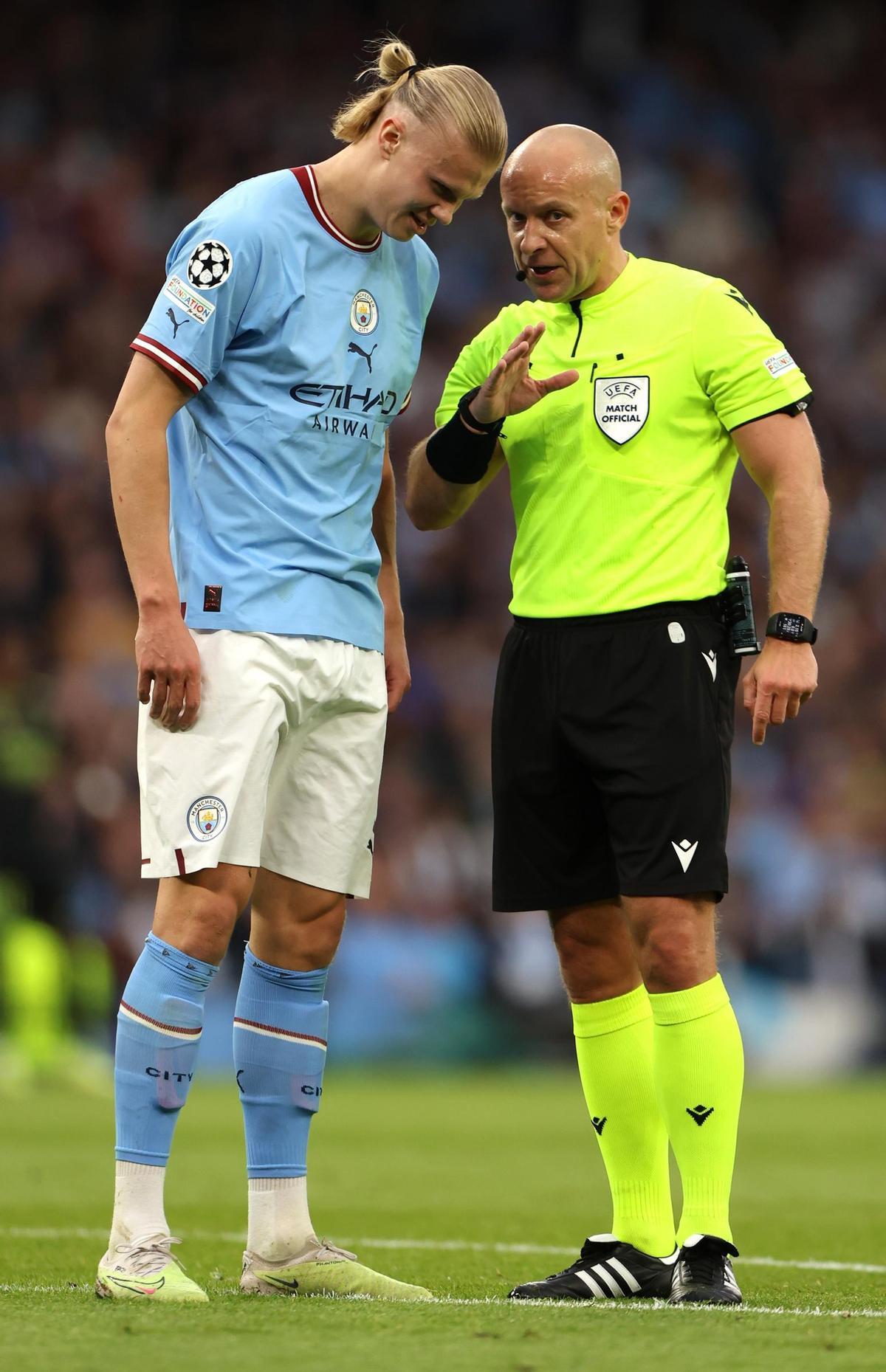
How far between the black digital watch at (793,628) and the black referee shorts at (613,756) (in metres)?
0.15

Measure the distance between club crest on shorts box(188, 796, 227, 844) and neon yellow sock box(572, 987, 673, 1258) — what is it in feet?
3.12

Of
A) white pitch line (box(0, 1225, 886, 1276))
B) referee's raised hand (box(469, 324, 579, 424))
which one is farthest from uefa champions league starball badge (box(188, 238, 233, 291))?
white pitch line (box(0, 1225, 886, 1276))

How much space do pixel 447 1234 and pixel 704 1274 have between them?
1.77 meters

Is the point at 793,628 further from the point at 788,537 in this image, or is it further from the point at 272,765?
the point at 272,765

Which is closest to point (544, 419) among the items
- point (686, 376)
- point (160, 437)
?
point (686, 376)

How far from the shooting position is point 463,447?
4191 millimetres

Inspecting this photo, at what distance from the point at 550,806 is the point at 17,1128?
5343 millimetres

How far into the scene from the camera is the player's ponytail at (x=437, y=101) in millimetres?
3832

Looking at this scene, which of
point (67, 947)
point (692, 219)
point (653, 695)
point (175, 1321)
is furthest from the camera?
point (692, 219)

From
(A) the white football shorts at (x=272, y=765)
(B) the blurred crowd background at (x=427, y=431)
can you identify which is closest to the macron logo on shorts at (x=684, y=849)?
(A) the white football shorts at (x=272, y=765)

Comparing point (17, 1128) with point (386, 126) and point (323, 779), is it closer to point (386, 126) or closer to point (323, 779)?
point (323, 779)

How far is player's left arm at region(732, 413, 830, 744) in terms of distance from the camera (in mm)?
3887

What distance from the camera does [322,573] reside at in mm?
3883

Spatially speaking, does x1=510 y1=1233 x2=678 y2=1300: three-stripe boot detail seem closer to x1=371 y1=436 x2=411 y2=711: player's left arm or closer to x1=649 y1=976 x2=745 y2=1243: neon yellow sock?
x1=649 y1=976 x2=745 y2=1243: neon yellow sock
